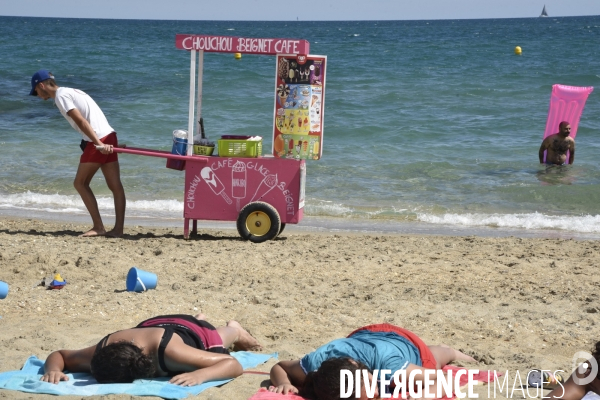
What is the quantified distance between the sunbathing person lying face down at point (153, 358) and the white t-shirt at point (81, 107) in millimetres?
3106

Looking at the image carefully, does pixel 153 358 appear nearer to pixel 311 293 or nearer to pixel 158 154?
pixel 311 293

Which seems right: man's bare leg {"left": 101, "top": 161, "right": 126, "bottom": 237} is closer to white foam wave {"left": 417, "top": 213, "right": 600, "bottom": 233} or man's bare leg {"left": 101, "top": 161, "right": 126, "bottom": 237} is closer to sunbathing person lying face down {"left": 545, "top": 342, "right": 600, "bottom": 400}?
white foam wave {"left": 417, "top": 213, "right": 600, "bottom": 233}

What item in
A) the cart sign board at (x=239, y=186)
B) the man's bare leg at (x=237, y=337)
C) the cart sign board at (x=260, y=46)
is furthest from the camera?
the cart sign board at (x=239, y=186)

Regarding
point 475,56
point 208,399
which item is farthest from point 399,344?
point 475,56

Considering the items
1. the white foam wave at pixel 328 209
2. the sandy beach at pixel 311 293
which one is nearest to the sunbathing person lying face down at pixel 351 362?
the sandy beach at pixel 311 293

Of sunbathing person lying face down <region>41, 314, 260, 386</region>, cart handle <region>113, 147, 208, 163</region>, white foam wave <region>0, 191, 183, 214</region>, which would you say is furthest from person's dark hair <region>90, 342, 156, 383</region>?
white foam wave <region>0, 191, 183, 214</region>

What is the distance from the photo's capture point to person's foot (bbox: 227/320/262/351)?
4.18m

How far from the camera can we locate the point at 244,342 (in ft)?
13.7

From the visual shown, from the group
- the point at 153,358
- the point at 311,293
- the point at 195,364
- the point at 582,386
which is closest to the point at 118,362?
the point at 153,358

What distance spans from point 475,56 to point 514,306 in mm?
25037

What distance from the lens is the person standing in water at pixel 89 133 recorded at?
6.40 meters

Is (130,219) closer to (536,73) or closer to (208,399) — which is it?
(208,399)

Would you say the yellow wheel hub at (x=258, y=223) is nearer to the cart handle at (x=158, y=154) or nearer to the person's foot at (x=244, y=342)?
the cart handle at (x=158, y=154)

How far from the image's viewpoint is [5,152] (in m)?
11.8
